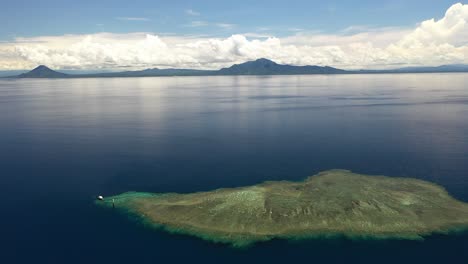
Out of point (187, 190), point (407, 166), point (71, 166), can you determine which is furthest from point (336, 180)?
point (71, 166)

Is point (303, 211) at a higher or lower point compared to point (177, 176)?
lower

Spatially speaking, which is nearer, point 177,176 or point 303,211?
point 303,211

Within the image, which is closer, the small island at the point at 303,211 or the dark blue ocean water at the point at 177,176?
the dark blue ocean water at the point at 177,176

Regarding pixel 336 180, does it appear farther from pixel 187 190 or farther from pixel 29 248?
pixel 29 248

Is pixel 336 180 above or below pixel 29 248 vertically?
above

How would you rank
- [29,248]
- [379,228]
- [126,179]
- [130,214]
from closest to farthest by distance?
[29,248]
[379,228]
[130,214]
[126,179]

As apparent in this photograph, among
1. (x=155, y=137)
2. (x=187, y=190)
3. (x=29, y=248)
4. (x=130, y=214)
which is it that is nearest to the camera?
(x=29, y=248)

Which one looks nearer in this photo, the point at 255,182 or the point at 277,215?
the point at 277,215

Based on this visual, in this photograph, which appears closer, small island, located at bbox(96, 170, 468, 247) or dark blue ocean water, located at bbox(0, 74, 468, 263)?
dark blue ocean water, located at bbox(0, 74, 468, 263)
